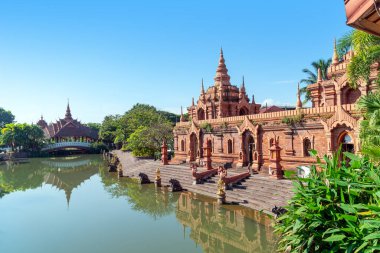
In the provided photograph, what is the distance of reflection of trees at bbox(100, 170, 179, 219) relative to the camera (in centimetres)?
1514

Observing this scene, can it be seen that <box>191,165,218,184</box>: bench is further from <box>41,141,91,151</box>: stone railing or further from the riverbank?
<box>41,141,91,151</box>: stone railing

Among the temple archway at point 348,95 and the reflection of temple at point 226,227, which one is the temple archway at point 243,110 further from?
the reflection of temple at point 226,227

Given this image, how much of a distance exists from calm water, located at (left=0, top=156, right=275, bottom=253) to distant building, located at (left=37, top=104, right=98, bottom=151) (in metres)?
31.4

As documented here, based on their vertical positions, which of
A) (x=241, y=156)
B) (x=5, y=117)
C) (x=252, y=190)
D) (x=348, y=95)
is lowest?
(x=252, y=190)

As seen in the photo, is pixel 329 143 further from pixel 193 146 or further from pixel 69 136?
pixel 69 136

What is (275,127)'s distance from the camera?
1892 centimetres

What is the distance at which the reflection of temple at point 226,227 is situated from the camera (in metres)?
10.3

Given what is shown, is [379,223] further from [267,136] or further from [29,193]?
[29,193]

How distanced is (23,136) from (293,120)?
42999 millimetres

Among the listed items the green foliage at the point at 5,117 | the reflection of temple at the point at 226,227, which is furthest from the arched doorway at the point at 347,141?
the green foliage at the point at 5,117

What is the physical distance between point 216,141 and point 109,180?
9630mm

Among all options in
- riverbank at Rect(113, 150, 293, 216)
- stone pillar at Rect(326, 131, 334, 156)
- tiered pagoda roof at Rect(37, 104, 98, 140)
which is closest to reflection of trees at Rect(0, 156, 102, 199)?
riverbank at Rect(113, 150, 293, 216)

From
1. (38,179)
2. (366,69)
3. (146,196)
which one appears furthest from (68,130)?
(366,69)

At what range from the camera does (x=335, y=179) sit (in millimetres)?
4293
